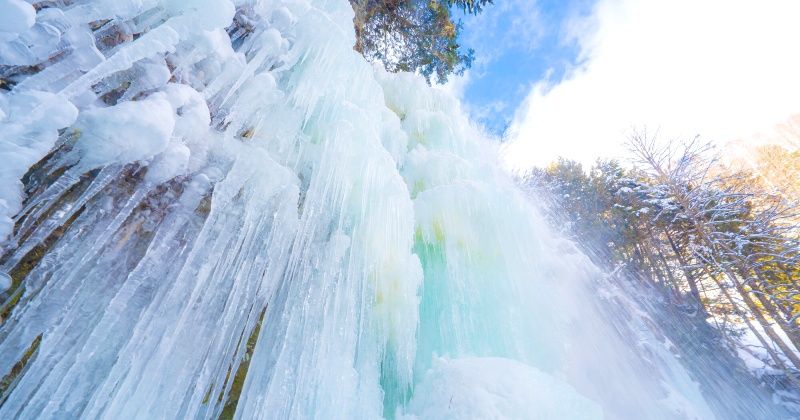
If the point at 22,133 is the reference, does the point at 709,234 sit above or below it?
above

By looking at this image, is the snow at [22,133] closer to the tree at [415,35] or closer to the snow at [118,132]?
the snow at [118,132]

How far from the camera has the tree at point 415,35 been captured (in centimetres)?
818

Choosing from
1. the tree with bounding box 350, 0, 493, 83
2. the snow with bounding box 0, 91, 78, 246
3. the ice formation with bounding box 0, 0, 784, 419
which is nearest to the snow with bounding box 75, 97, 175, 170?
the ice formation with bounding box 0, 0, 784, 419

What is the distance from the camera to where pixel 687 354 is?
10.8 m

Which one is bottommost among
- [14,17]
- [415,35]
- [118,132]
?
[118,132]

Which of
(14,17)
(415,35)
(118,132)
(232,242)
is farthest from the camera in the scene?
(415,35)

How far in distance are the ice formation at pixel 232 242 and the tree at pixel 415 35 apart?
408 centimetres

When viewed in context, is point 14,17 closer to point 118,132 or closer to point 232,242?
point 118,132

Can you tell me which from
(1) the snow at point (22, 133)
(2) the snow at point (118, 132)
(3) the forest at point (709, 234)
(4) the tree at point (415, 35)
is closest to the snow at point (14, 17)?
(1) the snow at point (22, 133)

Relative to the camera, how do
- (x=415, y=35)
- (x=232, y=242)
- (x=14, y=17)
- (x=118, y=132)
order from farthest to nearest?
(x=415, y=35), (x=232, y=242), (x=118, y=132), (x=14, y=17)

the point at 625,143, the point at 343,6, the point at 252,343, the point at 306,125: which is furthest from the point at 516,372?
the point at 625,143

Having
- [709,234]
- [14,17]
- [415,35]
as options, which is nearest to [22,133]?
[14,17]

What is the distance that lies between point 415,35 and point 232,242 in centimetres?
822

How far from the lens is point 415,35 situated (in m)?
8.79
